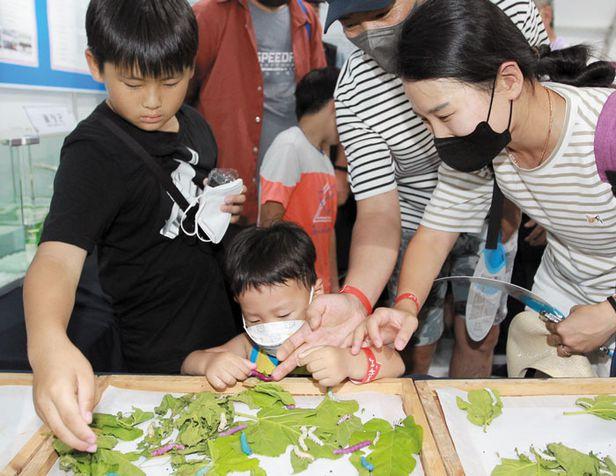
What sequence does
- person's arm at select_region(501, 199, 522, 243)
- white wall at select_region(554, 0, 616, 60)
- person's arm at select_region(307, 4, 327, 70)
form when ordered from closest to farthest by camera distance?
person's arm at select_region(501, 199, 522, 243), person's arm at select_region(307, 4, 327, 70), white wall at select_region(554, 0, 616, 60)

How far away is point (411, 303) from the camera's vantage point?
131 centimetres

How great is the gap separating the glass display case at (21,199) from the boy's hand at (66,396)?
67.4 inches

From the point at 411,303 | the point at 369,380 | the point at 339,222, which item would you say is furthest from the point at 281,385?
the point at 339,222

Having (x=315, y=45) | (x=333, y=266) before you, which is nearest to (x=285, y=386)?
(x=333, y=266)

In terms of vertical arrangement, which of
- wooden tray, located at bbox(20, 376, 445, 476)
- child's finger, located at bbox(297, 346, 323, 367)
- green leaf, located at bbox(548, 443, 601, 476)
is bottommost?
wooden tray, located at bbox(20, 376, 445, 476)

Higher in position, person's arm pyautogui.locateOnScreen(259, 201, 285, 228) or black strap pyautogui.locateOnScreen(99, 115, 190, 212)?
black strap pyautogui.locateOnScreen(99, 115, 190, 212)

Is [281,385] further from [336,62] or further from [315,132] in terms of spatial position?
[336,62]

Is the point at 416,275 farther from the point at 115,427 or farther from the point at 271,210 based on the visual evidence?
the point at 271,210

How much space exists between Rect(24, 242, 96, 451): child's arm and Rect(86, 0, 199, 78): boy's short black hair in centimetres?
56

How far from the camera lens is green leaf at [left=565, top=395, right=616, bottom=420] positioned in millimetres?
978

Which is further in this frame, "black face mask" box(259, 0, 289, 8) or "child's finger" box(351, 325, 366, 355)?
"black face mask" box(259, 0, 289, 8)

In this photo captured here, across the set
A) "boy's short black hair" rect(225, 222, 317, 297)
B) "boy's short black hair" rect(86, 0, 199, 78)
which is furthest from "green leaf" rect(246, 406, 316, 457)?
"boy's short black hair" rect(86, 0, 199, 78)

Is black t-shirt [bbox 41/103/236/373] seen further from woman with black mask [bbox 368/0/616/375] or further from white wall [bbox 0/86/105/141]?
white wall [bbox 0/86/105/141]

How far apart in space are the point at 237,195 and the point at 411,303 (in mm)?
546
